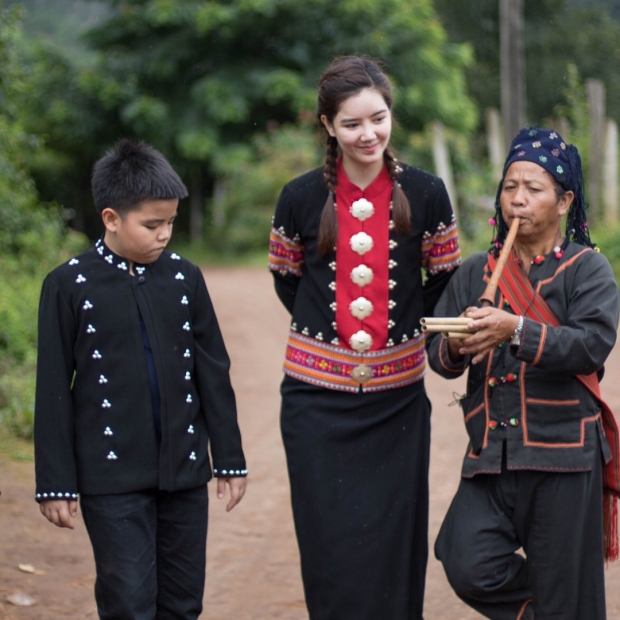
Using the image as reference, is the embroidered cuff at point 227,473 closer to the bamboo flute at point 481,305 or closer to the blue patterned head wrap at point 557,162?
the bamboo flute at point 481,305

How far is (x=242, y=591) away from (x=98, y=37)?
23.8 meters

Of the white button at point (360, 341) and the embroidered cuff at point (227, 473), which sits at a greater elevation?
the white button at point (360, 341)

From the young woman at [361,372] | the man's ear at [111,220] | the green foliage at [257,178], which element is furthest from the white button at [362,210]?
the green foliage at [257,178]

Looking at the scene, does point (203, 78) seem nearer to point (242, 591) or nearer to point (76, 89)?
point (76, 89)

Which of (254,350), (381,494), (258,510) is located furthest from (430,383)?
(381,494)

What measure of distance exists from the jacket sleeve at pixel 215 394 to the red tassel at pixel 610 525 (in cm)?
122

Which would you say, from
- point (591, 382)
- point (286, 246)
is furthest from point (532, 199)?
point (286, 246)

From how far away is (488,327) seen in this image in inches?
127

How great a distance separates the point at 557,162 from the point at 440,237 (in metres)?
0.62

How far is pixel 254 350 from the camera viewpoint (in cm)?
1162

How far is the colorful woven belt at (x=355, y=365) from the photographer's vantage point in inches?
152

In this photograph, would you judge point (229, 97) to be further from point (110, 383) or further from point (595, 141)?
point (110, 383)

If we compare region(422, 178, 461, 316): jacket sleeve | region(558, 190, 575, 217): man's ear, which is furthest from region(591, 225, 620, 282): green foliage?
region(558, 190, 575, 217): man's ear

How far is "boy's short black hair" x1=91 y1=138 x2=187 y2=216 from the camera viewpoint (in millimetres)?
3402
